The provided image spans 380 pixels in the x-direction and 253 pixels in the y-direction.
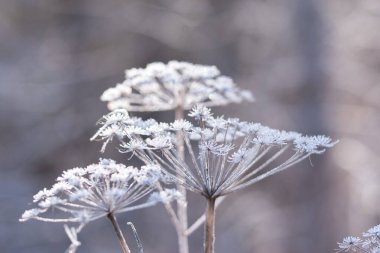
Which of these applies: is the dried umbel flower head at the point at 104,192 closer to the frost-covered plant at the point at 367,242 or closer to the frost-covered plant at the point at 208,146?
the frost-covered plant at the point at 208,146

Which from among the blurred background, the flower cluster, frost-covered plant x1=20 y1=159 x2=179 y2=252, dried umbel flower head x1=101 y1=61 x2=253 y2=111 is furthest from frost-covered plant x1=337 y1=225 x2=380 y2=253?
the blurred background

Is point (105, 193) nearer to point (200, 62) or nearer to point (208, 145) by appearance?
point (208, 145)

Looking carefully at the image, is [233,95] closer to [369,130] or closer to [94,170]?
[94,170]

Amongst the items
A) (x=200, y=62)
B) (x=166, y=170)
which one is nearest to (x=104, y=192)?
(x=166, y=170)

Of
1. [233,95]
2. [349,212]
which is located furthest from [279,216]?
[233,95]

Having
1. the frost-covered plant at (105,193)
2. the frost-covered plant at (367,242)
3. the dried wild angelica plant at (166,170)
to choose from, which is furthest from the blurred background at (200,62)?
the frost-covered plant at (105,193)

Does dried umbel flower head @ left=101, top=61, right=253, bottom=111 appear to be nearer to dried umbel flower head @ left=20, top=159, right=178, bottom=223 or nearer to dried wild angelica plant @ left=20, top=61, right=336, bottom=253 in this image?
dried wild angelica plant @ left=20, top=61, right=336, bottom=253
